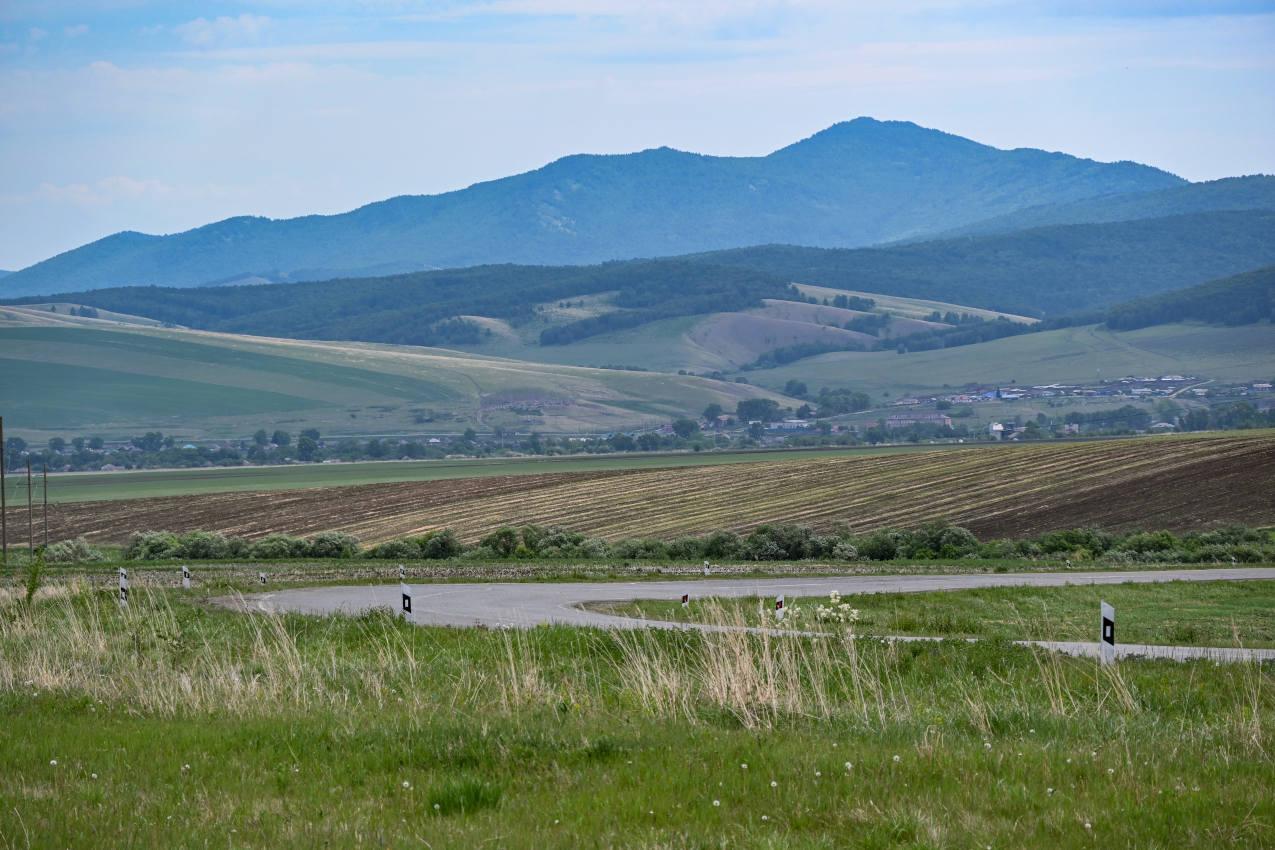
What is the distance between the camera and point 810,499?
7569 cm

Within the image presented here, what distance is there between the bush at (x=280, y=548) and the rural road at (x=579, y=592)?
2037 cm

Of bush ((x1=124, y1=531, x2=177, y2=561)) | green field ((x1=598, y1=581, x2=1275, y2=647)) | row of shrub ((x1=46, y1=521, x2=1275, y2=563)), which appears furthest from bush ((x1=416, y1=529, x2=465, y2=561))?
green field ((x1=598, y1=581, x2=1275, y2=647))

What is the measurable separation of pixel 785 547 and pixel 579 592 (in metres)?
18.8

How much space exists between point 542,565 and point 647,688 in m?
29.9

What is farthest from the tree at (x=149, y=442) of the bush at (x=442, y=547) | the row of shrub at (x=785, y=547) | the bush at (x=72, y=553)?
the bush at (x=442, y=547)

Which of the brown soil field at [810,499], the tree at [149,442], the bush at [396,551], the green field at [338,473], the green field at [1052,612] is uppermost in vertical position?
the green field at [1052,612]

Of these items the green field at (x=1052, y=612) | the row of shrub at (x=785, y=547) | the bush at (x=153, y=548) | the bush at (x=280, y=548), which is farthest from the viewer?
the bush at (x=153, y=548)

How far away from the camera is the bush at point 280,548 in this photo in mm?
53781

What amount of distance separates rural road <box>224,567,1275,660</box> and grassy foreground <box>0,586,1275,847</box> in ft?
27.6

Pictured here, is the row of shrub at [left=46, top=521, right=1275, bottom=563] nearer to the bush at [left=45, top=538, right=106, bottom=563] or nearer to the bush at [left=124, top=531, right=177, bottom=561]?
the bush at [left=124, top=531, right=177, bottom=561]

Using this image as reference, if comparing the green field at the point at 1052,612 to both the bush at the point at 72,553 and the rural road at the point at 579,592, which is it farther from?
the bush at the point at 72,553

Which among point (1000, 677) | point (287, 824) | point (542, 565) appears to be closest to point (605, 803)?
point (287, 824)

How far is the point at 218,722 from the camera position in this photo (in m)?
11.5

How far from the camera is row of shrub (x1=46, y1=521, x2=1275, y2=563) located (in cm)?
4403
